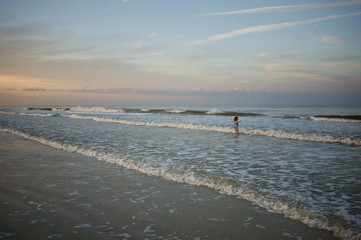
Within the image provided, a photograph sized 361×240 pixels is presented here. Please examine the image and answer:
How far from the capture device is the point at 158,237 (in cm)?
397

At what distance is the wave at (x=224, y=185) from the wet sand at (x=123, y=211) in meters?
0.21

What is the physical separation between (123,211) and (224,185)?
2.87 m

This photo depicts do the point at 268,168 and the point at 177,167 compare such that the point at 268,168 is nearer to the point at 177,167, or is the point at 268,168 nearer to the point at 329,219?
the point at 177,167

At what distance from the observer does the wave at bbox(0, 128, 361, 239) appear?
436 centimetres

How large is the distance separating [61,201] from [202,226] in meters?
3.22

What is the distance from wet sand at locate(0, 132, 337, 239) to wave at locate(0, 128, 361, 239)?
21 cm

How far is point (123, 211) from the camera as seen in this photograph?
4984 millimetres

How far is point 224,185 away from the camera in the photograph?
6660 millimetres

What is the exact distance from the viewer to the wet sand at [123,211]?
4075mm

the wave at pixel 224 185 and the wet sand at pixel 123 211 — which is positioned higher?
the wave at pixel 224 185

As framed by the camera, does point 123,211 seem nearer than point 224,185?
Yes

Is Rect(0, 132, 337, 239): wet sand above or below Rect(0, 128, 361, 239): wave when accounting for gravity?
below

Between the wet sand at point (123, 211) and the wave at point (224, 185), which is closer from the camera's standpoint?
the wet sand at point (123, 211)

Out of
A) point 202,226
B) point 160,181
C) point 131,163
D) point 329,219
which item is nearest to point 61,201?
point 160,181
